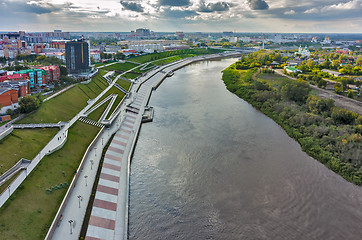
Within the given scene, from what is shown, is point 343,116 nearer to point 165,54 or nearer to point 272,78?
point 272,78

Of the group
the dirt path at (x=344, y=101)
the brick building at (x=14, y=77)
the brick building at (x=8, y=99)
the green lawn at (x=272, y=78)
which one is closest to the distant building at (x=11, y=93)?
the brick building at (x=8, y=99)

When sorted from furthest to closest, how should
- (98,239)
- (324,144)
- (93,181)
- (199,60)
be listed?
(199,60) → (324,144) → (93,181) → (98,239)

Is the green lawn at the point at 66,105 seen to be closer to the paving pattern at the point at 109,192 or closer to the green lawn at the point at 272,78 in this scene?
the paving pattern at the point at 109,192

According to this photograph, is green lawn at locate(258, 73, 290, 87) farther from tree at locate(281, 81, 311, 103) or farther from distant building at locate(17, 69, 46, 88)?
distant building at locate(17, 69, 46, 88)

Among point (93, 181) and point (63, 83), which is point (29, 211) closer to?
point (93, 181)

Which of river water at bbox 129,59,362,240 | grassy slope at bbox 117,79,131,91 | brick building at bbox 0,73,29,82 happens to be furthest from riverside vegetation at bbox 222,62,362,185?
brick building at bbox 0,73,29,82

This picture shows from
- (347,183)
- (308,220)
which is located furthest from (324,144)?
(308,220)

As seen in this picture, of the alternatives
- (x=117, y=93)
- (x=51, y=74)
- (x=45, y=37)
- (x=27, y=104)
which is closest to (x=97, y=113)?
(x=27, y=104)
